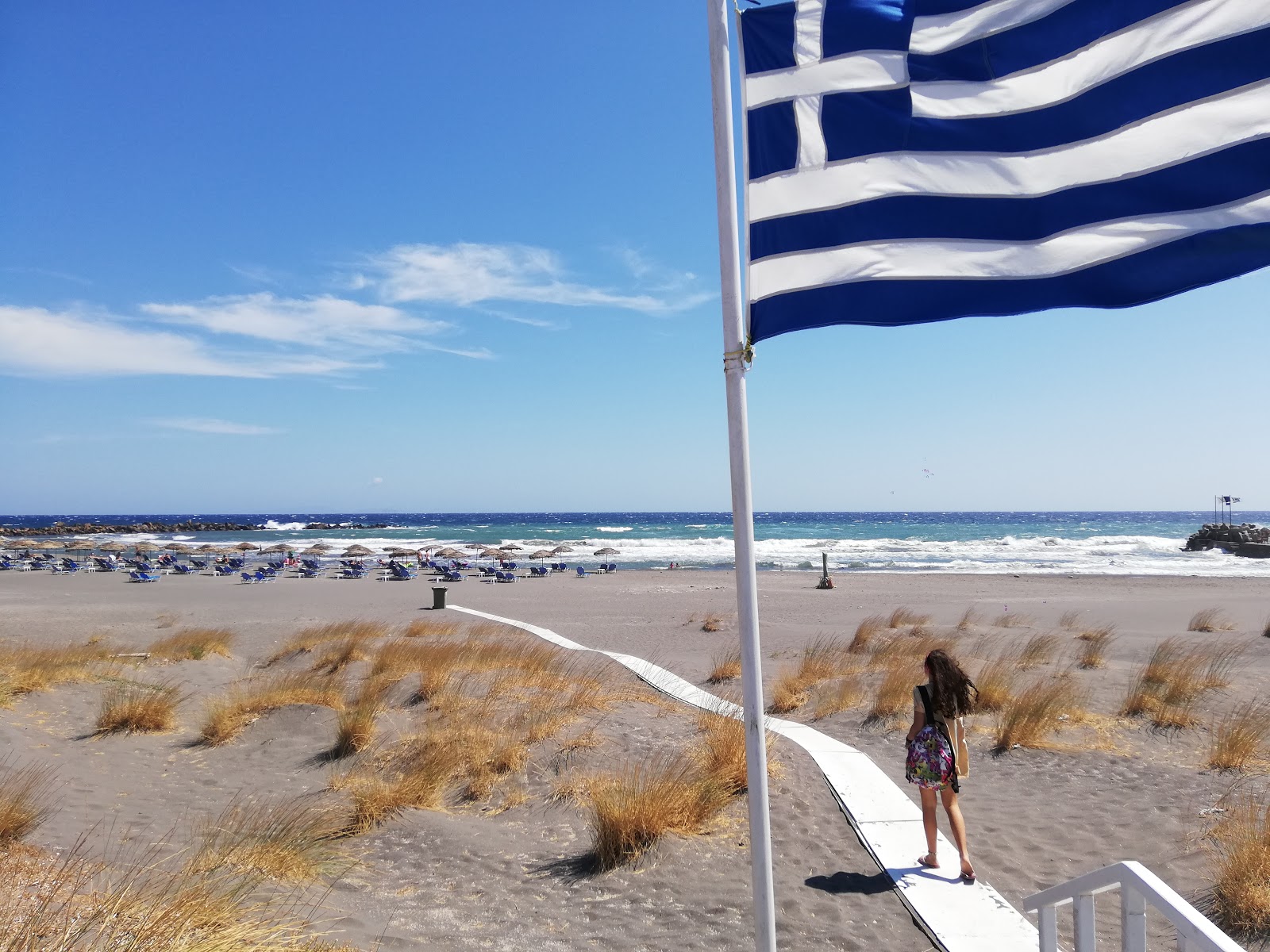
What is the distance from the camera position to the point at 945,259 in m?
3.55

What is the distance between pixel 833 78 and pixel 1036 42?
91 cm

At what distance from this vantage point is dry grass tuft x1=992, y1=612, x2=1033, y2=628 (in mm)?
19953

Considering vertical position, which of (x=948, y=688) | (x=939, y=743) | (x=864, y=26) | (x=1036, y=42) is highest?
(x=864, y=26)

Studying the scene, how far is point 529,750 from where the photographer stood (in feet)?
27.3

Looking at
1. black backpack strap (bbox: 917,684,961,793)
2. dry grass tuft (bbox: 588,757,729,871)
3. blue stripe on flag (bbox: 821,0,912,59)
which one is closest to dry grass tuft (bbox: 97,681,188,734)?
dry grass tuft (bbox: 588,757,729,871)

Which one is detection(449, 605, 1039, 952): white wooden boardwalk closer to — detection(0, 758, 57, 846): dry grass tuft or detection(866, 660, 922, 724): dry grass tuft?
detection(866, 660, 922, 724): dry grass tuft

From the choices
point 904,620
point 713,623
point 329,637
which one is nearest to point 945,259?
point 329,637

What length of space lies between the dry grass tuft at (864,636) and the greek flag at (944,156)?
507 inches

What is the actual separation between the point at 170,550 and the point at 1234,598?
60.6 metres

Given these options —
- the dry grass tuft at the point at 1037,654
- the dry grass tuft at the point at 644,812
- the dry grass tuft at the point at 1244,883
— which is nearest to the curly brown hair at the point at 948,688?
the dry grass tuft at the point at 1244,883

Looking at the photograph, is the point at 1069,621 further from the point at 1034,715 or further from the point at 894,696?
the point at 1034,715

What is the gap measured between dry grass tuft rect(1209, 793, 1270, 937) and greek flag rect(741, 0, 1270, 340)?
150 inches

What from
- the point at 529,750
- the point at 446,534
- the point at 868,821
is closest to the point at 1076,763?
the point at 868,821

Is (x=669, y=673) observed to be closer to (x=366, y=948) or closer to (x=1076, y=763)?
(x=1076, y=763)
